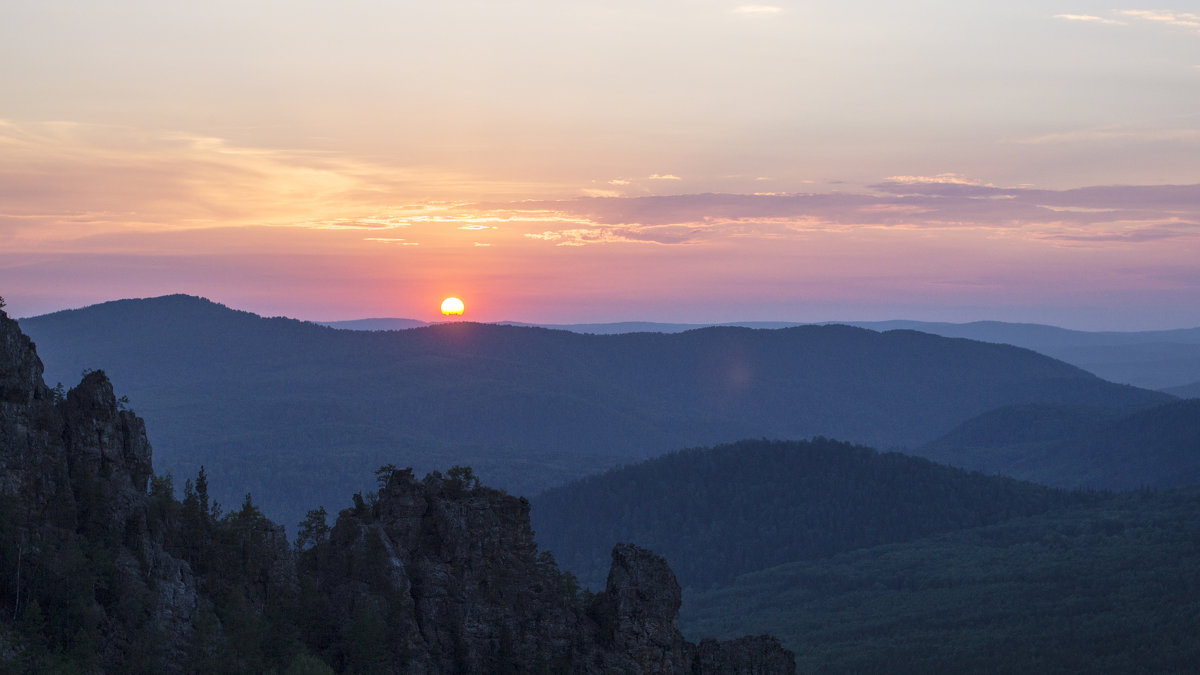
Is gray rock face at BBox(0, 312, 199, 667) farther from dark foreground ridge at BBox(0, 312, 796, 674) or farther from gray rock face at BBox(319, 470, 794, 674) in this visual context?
gray rock face at BBox(319, 470, 794, 674)

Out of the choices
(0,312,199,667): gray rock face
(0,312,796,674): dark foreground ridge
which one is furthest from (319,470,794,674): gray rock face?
(0,312,199,667): gray rock face

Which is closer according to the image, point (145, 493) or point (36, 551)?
point (36, 551)

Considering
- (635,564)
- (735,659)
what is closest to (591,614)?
(635,564)

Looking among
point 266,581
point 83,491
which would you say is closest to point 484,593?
point 266,581

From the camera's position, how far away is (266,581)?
76.4m

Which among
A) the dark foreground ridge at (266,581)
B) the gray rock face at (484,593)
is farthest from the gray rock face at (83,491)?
the gray rock face at (484,593)

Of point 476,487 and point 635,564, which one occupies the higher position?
point 476,487

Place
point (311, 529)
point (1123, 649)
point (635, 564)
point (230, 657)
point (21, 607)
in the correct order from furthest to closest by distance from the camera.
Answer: point (1123, 649) → point (635, 564) → point (311, 529) → point (230, 657) → point (21, 607)

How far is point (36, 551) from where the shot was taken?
64.4 meters

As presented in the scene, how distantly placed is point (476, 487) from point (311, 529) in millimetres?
13692

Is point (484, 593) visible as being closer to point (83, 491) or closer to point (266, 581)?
point (266, 581)

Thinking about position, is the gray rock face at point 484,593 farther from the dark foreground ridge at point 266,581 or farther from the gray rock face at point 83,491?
the gray rock face at point 83,491

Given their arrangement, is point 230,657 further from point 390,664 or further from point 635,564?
point 635,564

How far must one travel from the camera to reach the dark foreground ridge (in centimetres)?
6462
